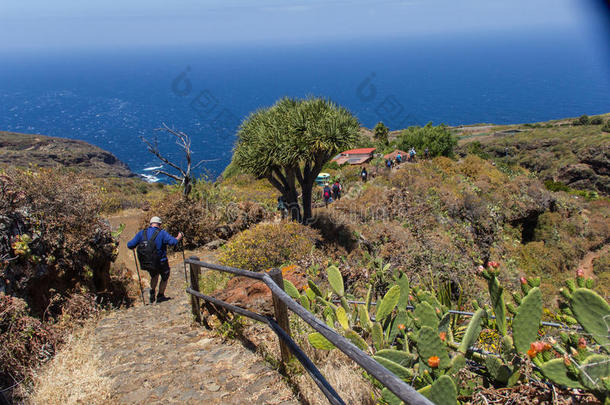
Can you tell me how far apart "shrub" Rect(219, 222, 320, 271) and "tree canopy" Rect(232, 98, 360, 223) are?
140 inches

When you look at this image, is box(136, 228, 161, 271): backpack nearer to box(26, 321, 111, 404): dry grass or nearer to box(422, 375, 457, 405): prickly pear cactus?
box(26, 321, 111, 404): dry grass

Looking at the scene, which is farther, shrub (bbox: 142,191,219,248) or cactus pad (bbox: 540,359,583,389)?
shrub (bbox: 142,191,219,248)

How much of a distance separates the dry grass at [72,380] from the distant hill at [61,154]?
181ft

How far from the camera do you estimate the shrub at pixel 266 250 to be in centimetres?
1020

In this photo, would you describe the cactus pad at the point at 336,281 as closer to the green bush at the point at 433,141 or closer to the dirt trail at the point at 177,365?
the dirt trail at the point at 177,365

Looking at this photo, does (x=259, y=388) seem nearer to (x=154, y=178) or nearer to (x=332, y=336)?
(x=332, y=336)

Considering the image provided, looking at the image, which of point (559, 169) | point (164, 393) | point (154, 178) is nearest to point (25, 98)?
point (154, 178)

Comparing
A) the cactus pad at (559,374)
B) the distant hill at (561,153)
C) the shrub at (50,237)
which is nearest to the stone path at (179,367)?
the shrub at (50,237)

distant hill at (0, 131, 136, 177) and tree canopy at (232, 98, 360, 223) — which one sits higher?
distant hill at (0, 131, 136, 177)

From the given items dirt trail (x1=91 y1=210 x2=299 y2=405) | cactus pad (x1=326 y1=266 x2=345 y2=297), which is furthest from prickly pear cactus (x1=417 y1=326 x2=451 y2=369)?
cactus pad (x1=326 y1=266 x2=345 y2=297)

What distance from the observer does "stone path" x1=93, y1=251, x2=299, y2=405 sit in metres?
3.80

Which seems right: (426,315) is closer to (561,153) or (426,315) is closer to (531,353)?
(531,353)

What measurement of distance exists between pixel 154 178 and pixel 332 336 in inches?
2561

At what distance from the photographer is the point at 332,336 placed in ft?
9.02
